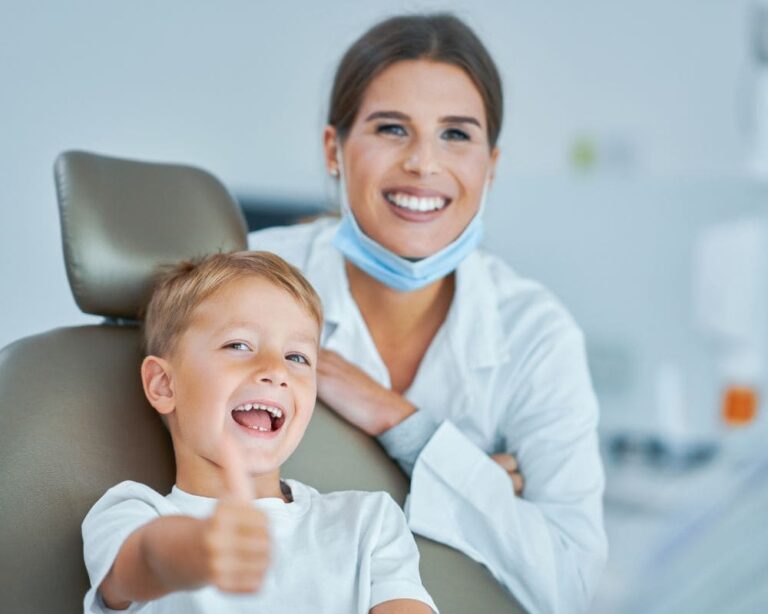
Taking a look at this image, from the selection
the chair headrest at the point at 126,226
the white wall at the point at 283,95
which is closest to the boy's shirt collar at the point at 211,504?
the chair headrest at the point at 126,226

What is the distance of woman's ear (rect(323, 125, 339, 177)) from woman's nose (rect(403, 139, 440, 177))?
19 centimetres

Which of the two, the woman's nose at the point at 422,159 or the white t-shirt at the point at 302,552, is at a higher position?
the woman's nose at the point at 422,159

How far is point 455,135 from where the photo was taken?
5.55 feet

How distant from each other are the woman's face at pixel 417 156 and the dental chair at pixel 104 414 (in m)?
0.23

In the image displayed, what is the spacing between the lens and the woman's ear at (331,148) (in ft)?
5.90

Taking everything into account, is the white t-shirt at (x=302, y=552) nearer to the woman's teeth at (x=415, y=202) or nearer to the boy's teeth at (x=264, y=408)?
the boy's teeth at (x=264, y=408)

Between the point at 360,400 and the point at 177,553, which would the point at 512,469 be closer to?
the point at 360,400

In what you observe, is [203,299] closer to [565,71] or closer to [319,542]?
[319,542]

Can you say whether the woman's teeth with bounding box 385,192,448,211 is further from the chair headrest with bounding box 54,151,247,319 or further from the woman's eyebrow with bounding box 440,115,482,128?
the chair headrest with bounding box 54,151,247,319

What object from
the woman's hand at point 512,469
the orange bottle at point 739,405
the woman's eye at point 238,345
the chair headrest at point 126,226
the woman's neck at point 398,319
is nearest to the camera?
the woman's eye at point 238,345

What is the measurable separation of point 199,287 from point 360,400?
1.15ft

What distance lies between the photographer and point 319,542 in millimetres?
1236

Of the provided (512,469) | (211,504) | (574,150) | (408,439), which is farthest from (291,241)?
(574,150)

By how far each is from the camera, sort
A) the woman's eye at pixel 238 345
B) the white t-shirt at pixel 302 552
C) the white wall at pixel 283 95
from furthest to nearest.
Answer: the white wall at pixel 283 95 < the woman's eye at pixel 238 345 < the white t-shirt at pixel 302 552
